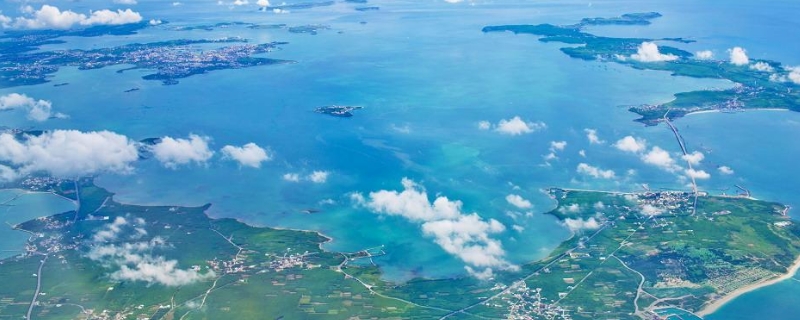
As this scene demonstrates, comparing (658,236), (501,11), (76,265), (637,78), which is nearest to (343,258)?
(76,265)

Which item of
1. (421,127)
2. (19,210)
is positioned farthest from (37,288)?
(421,127)

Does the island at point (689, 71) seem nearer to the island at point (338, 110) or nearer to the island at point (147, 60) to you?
the island at point (338, 110)

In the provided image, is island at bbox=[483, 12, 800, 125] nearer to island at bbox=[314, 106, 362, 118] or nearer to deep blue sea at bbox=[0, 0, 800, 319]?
deep blue sea at bbox=[0, 0, 800, 319]

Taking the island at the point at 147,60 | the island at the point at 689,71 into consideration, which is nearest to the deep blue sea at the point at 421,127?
the island at the point at 689,71

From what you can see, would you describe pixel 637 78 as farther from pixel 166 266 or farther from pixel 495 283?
pixel 166 266

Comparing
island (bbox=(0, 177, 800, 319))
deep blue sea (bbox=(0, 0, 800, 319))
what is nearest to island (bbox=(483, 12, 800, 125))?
deep blue sea (bbox=(0, 0, 800, 319))

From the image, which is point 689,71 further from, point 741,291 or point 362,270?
Answer: point 362,270
